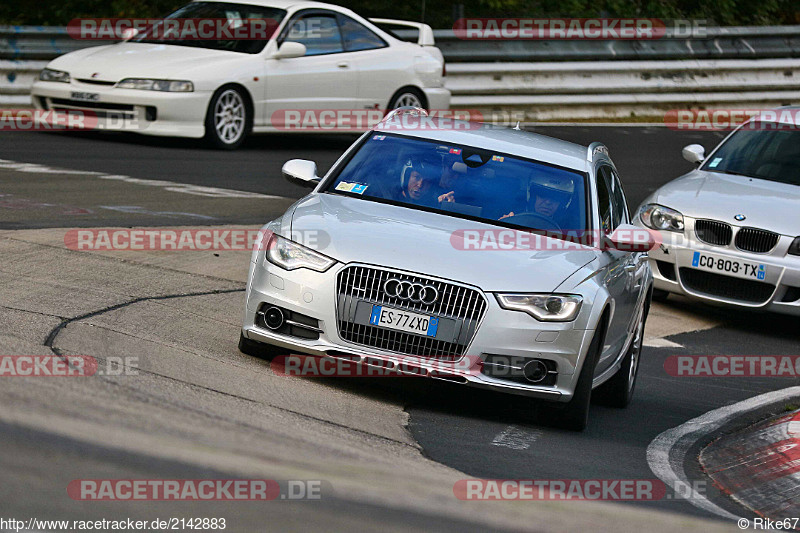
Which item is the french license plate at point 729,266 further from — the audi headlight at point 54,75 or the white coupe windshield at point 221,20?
the audi headlight at point 54,75

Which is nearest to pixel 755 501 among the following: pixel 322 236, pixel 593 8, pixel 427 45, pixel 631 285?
pixel 631 285

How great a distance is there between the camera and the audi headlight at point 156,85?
15.5 meters

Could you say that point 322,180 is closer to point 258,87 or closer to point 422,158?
point 422,158

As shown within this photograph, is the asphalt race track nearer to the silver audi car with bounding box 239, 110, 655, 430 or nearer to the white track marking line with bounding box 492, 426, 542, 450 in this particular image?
the white track marking line with bounding box 492, 426, 542, 450

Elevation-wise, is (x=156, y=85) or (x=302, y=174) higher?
(x=302, y=174)

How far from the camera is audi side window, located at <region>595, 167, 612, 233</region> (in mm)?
8414

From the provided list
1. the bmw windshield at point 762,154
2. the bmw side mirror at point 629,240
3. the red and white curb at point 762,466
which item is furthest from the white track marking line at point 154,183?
the red and white curb at point 762,466

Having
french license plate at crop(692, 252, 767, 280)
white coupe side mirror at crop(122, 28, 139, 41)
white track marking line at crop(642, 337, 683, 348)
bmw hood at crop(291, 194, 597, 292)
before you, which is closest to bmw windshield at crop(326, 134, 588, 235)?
bmw hood at crop(291, 194, 597, 292)

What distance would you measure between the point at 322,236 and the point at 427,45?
12107 mm

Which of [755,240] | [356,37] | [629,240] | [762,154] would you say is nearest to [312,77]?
[356,37]

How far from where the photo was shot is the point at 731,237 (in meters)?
11.4

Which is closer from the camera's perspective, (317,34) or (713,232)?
(713,232)

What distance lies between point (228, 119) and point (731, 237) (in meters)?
6.99

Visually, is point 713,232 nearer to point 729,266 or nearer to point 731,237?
point 731,237
